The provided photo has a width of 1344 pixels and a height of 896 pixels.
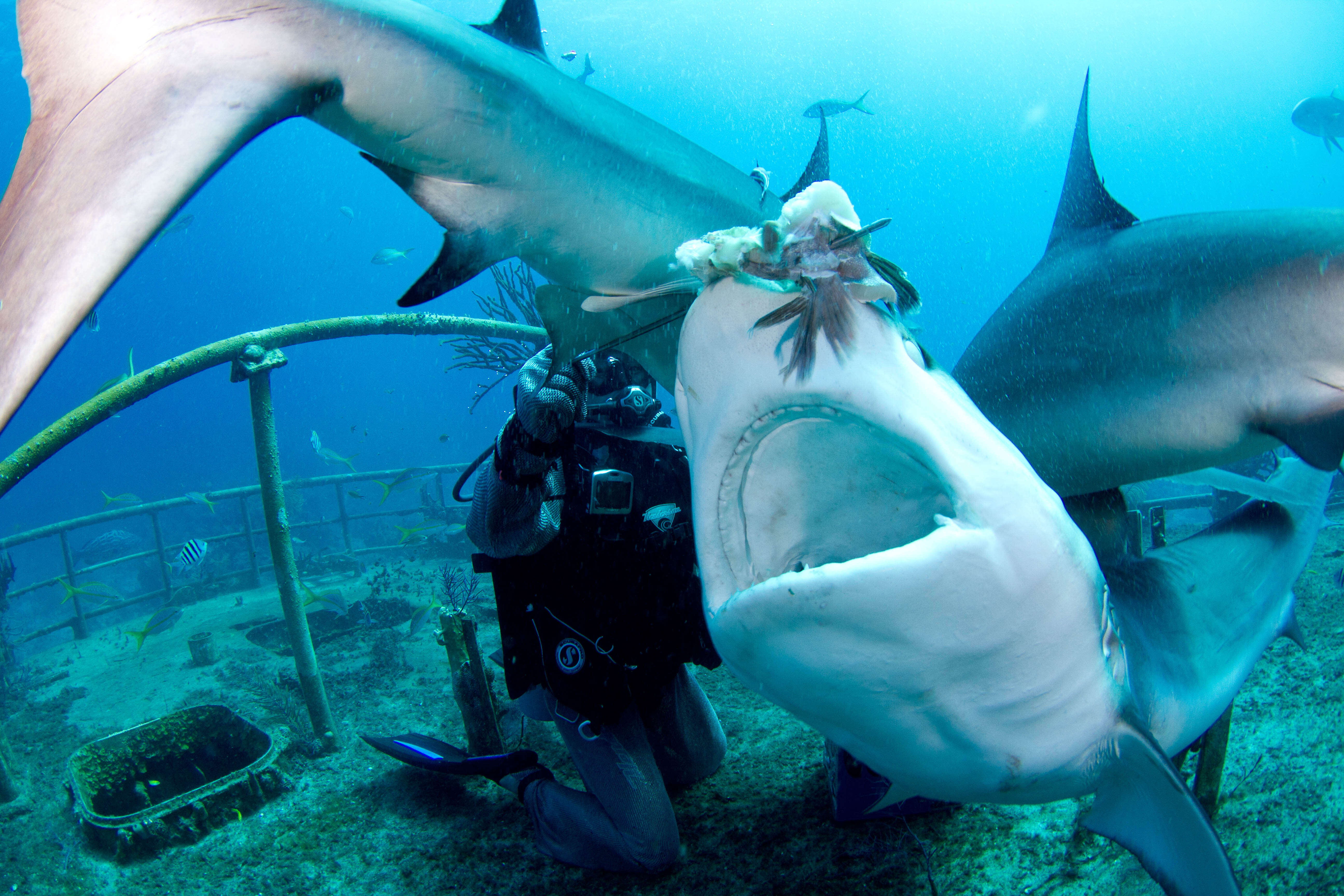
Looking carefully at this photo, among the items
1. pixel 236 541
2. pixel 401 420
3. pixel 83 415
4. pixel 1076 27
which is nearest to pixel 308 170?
pixel 401 420

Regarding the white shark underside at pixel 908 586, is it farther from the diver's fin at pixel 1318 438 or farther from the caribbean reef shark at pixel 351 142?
the diver's fin at pixel 1318 438

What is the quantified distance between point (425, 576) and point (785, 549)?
1227cm

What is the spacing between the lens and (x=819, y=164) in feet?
7.74

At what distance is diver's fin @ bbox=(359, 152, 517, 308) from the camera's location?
1272 mm

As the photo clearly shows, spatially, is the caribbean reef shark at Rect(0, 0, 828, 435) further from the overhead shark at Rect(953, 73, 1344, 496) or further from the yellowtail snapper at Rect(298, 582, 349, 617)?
the yellowtail snapper at Rect(298, 582, 349, 617)

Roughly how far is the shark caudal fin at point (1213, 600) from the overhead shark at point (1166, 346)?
25cm

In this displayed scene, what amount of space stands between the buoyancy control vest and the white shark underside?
1.71 meters

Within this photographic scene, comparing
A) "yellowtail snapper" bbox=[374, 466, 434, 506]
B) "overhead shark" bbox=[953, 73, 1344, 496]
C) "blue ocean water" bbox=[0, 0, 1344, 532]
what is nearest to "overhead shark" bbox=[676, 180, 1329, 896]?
"overhead shark" bbox=[953, 73, 1344, 496]

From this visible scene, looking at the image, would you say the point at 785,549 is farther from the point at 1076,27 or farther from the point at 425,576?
the point at 1076,27

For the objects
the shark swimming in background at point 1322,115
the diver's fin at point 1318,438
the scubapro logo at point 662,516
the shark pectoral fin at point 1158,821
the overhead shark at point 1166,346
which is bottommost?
the shark pectoral fin at point 1158,821

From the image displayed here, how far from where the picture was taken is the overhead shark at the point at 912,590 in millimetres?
976

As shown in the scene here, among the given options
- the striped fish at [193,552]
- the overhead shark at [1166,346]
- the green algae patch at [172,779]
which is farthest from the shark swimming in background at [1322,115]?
the striped fish at [193,552]

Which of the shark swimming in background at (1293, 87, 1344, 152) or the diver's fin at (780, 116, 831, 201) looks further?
the shark swimming in background at (1293, 87, 1344, 152)

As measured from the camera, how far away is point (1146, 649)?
5.05 ft
